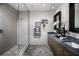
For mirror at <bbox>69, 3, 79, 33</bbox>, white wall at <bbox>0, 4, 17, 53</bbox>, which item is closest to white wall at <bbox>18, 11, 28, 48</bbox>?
white wall at <bbox>0, 4, 17, 53</bbox>

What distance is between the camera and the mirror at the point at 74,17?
240 centimetres

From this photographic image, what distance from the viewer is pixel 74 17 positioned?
254cm

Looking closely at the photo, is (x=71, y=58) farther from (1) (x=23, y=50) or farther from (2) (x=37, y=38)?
(1) (x=23, y=50)

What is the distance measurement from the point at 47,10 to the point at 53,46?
1040 millimetres

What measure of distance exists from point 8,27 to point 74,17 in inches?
75.5

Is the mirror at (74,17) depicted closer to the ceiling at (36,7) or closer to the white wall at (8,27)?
the ceiling at (36,7)

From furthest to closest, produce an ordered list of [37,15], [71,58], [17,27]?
[17,27]
[37,15]
[71,58]

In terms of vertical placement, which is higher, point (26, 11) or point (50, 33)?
point (26, 11)

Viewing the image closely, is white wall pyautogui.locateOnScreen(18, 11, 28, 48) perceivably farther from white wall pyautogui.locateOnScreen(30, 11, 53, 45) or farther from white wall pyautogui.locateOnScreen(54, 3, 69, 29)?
white wall pyautogui.locateOnScreen(54, 3, 69, 29)

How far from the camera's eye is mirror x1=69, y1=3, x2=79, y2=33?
2.40 metres

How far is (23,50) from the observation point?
9.20 feet

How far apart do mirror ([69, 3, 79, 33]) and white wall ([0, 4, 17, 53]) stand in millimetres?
1630

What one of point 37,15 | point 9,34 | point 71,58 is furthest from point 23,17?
point 71,58

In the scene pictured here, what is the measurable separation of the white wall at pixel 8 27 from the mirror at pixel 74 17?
1630 millimetres
